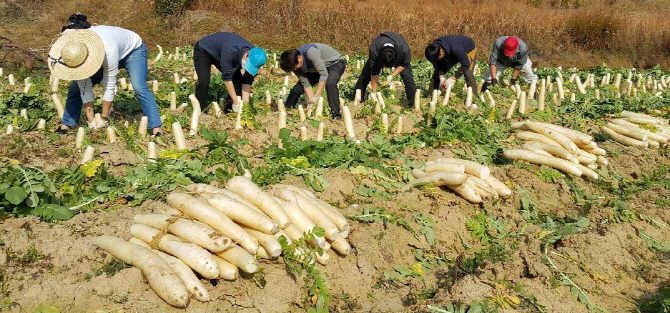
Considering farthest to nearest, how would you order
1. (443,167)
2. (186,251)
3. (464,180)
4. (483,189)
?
(443,167), (483,189), (464,180), (186,251)

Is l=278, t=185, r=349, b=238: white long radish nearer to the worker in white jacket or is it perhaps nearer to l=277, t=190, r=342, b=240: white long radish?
l=277, t=190, r=342, b=240: white long radish

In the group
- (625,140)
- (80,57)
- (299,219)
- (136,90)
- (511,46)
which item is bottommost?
(625,140)

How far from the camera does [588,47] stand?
19141 mm

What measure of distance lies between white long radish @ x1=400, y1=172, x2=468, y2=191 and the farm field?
0.24ft

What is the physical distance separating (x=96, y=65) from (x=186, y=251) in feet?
10.8

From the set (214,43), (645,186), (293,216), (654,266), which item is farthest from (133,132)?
(645,186)

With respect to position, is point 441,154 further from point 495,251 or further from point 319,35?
point 319,35

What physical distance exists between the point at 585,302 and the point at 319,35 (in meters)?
16.7

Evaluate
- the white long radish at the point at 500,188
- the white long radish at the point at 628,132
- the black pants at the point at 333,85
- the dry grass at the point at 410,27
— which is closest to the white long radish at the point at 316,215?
the white long radish at the point at 500,188

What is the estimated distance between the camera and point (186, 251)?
3.33 metres

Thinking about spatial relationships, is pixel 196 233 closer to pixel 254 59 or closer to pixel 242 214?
pixel 242 214

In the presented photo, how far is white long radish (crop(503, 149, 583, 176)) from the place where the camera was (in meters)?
5.81

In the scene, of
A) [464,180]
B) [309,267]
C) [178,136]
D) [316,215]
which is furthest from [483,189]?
[178,136]

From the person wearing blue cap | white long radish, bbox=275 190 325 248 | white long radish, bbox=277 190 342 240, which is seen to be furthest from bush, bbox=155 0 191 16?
white long radish, bbox=275 190 325 248
